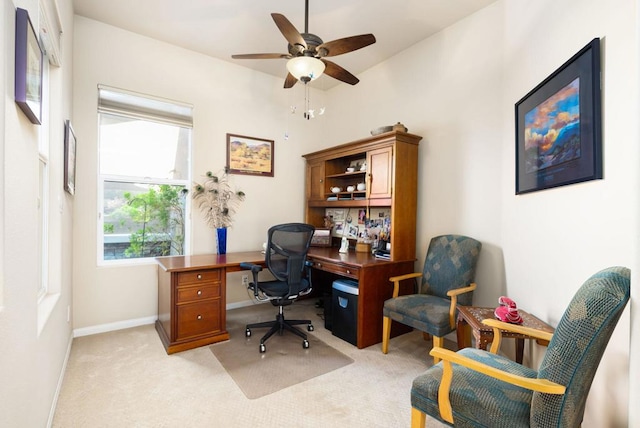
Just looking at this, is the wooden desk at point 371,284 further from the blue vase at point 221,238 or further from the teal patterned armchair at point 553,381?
the teal patterned armchair at point 553,381

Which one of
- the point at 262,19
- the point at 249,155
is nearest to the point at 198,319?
the point at 249,155

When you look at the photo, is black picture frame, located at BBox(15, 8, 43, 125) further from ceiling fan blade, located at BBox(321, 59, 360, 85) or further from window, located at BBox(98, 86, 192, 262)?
window, located at BBox(98, 86, 192, 262)

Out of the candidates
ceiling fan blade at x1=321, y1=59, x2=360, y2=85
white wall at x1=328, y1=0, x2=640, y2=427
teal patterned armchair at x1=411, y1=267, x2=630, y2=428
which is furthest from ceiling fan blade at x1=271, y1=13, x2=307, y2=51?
teal patterned armchair at x1=411, y1=267, x2=630, y2=428

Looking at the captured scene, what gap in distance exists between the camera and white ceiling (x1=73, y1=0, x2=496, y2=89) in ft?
8.98

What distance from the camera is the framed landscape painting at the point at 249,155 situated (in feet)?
12.7

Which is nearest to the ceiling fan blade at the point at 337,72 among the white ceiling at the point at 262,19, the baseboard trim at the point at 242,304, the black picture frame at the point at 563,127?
the white ceiling at the point at 262,19

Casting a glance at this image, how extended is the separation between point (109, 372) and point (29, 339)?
131 cm

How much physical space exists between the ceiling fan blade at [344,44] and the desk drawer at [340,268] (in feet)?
6.13

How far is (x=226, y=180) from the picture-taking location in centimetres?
382

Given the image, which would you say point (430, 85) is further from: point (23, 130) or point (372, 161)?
point (23, 130)

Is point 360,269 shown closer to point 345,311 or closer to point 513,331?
point 345,311

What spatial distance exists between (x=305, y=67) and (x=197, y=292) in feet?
7.20

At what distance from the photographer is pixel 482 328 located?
1827 millimetres

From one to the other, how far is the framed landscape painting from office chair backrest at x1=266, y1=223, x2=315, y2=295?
1.52 metres
